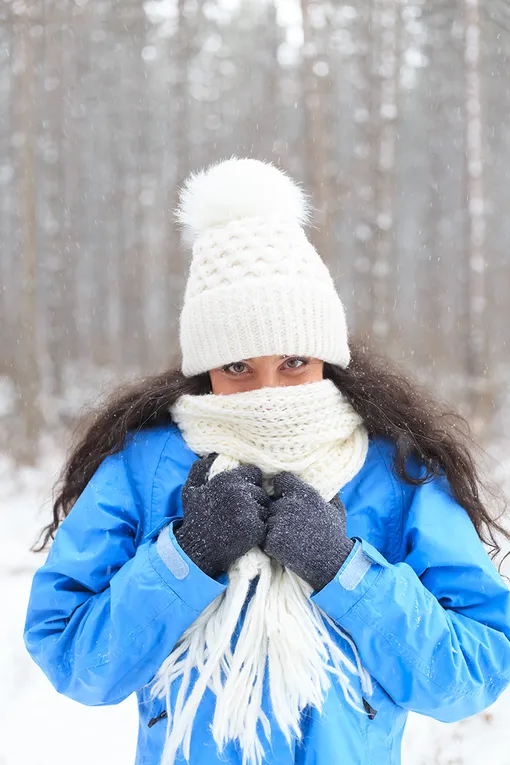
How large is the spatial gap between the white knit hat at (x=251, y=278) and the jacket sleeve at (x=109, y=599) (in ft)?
1.42

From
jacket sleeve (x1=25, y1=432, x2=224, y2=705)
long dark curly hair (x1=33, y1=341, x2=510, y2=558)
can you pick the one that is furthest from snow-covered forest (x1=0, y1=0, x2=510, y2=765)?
jacket sleeve (x1=25, y1=432, x2=224, y2=705)

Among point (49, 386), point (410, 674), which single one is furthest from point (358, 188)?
point (410, 674)

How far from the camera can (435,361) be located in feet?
34.1

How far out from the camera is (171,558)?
1.33m

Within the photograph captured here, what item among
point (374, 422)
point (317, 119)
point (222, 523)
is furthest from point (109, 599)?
point (317, 119)

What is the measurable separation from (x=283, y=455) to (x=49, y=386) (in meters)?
10.9

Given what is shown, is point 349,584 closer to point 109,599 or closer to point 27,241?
point 109,599

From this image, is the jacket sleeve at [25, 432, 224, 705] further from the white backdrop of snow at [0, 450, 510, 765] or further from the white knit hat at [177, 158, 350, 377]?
the white backdrop of snow at [0, 450, 510, 765]

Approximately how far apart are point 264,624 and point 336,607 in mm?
174

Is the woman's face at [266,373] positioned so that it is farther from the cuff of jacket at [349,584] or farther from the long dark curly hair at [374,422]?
the cuff of jacket at [349,584]

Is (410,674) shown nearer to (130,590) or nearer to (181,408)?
(130,590)

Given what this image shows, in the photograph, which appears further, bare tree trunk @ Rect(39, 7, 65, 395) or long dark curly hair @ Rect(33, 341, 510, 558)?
bare tree trunk @ Rect(39, 7, 65, 395)

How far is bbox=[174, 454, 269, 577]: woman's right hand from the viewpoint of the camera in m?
1.31

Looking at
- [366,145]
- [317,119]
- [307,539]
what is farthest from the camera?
[366,145]
